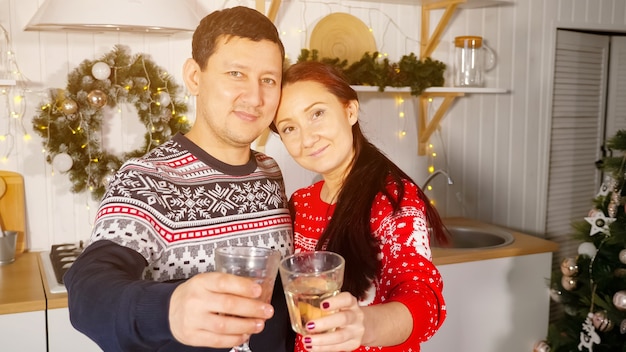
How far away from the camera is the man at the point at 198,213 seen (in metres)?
0.77

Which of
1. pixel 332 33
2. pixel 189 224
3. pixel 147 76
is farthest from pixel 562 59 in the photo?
pixel 189 224

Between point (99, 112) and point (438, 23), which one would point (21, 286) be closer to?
point (99, 112)

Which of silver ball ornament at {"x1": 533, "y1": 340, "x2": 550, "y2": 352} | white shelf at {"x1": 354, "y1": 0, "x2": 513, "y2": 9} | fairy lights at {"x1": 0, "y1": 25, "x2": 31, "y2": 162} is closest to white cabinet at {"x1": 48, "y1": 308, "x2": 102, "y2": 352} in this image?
fairy lights at {"x1": 0, "y1": 25, "x2": 31, "y2": 162}

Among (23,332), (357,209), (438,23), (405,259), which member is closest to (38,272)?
(23,332)

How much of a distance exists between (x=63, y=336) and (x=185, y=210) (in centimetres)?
95

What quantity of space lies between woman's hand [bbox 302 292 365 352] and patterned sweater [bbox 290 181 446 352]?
0.19 metres

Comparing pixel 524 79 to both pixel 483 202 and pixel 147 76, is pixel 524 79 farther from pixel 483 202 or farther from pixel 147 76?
pixel 147 76

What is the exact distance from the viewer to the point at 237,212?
1.18 meters

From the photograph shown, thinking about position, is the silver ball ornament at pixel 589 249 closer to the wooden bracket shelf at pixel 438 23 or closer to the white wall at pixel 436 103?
the white wall at pixel 436 103

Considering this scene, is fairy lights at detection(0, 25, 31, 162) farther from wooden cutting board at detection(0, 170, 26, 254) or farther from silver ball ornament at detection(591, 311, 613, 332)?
silver ball ornament at detection(591, 311, 613, 332)

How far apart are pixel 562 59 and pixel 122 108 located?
2199 millimetres

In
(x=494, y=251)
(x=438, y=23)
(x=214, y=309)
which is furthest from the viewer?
(x=438, y=23)

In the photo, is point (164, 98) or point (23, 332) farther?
point (164, 98)

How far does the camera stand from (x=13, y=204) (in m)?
2.23
